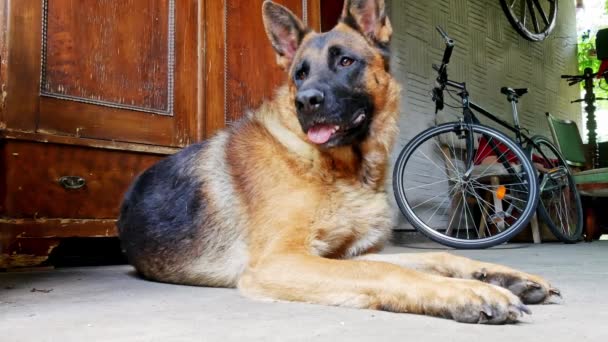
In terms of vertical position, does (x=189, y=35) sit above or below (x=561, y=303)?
above

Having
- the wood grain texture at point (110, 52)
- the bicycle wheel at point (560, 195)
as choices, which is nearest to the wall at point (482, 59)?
the bicycle wheel at point (560, 195)

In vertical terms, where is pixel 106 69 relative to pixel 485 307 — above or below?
above

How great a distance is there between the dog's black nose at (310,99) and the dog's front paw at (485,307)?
888 mm

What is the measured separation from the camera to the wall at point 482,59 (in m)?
5.25

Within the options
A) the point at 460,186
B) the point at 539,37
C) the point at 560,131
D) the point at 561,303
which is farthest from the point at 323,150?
the point at 539,37

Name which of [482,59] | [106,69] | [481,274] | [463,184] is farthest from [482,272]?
[482,59]

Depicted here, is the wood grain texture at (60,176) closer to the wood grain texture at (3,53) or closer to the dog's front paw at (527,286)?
the wood grain texture at (3,53)

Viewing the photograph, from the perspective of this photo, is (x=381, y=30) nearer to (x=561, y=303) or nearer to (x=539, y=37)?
(x=561, y=303)

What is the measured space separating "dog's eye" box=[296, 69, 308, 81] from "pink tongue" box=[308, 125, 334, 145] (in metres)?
0.30

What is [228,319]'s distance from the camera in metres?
1.34

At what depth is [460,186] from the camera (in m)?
4.23

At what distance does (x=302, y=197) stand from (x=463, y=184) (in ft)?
9.02

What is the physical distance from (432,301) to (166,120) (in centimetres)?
227

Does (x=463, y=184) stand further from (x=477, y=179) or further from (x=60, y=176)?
(x=60, y=176)
